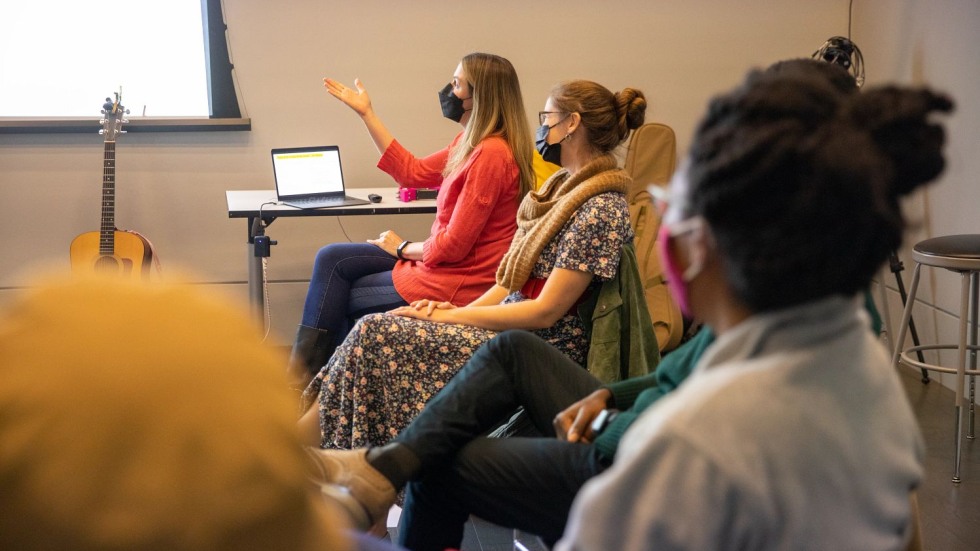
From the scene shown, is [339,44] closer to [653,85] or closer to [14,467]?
[653,85]

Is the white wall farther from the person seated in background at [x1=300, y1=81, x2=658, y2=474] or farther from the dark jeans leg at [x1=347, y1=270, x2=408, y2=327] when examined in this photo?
the dark jeans leg at [x1=347, y1=270, x2=408, y2=327]

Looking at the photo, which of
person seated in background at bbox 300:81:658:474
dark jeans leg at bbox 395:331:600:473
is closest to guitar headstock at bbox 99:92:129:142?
person seated in background at bbox 300:81:658:474

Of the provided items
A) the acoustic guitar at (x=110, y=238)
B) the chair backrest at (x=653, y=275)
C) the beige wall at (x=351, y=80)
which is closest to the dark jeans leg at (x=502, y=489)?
the chair backrest at (x=653, y=275)

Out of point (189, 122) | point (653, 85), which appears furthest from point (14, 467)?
point (653, 85)

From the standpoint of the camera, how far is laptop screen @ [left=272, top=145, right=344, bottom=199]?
12.1 ft

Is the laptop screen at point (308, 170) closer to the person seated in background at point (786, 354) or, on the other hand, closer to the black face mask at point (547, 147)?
the black face mask at point (547, 147)

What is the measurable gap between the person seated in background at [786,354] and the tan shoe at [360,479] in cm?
61

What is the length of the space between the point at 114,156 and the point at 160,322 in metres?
3.55

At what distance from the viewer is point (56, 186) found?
4078 millimetres

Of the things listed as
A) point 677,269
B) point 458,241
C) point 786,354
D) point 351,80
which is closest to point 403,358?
point 458,241

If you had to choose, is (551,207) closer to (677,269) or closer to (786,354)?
(677,269)

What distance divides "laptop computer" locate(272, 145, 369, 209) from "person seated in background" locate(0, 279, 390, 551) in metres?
3.10

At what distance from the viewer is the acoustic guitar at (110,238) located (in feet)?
12.2

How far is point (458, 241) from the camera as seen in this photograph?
2705 millimetres
